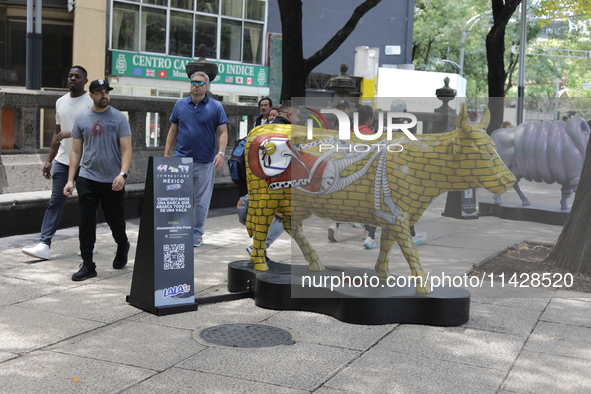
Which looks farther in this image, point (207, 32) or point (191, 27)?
point (207, 32)

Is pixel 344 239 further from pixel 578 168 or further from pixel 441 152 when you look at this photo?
pixel 578 168

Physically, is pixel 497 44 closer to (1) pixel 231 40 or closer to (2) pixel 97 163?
(2) pixel 97 163

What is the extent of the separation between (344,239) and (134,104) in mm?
6537

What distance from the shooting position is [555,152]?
940 centimetres

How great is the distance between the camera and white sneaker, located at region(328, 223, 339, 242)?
6215 mm

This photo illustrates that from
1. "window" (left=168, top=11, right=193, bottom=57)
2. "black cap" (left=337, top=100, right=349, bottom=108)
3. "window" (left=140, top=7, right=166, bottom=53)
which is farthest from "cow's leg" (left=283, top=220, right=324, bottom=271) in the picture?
"window" (left=168, top=11, right=193, bottom=57)

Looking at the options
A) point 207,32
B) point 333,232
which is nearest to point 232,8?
point 207,32

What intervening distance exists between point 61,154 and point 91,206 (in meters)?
1.05

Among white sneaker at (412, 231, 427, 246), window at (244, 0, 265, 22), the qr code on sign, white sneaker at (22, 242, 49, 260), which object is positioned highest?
window at (244, 0, 265, 22)

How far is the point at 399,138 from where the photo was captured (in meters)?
5.84

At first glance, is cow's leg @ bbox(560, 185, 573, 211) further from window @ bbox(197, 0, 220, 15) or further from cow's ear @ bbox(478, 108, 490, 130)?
window @ bbox(197, 0, 220, 15)

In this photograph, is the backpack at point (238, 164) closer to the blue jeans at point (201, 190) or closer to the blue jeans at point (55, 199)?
the blue jeans at point (201, 190)

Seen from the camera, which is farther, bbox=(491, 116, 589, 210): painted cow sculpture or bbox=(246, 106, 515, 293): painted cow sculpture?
bbox=(491, 116, 589, 210): painted cow sculpture

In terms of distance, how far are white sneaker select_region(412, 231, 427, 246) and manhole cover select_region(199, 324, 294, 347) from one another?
1335mm
